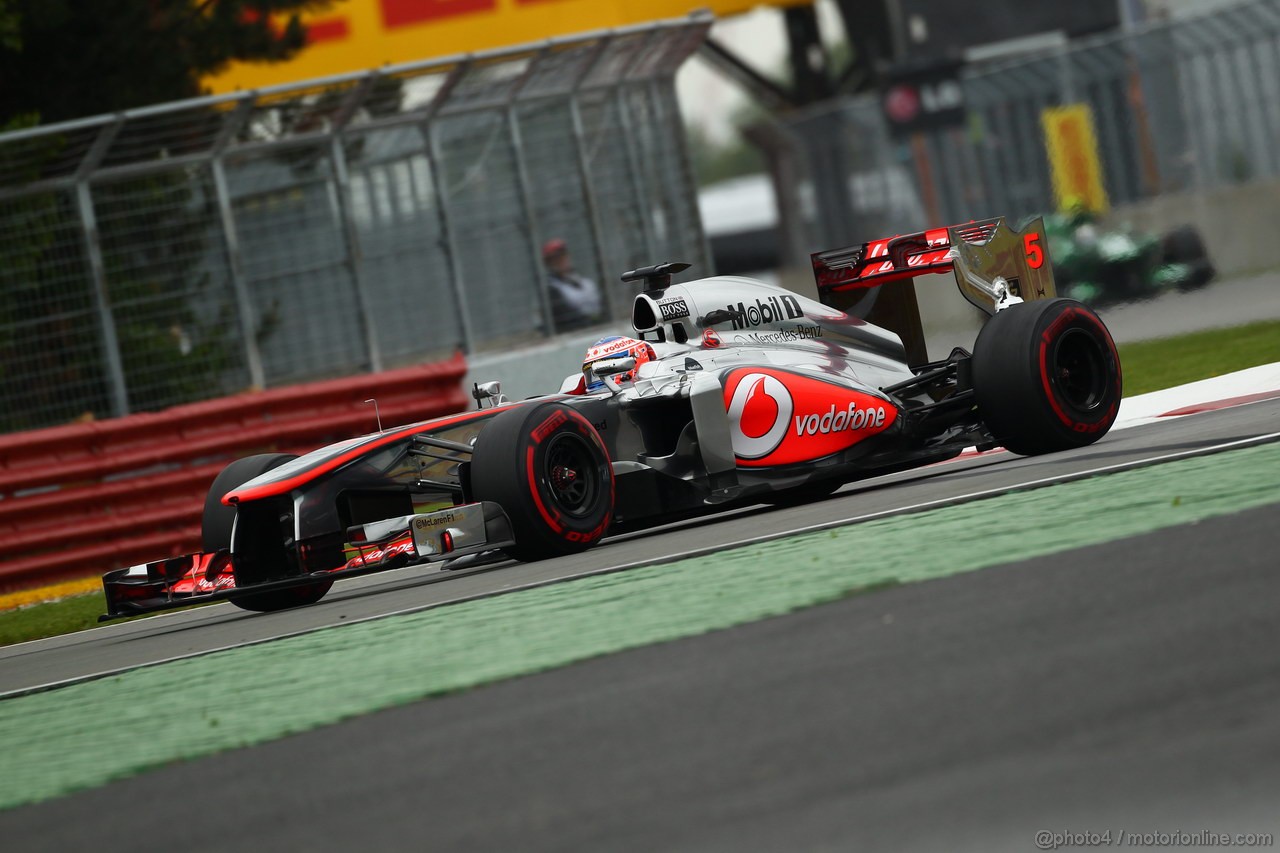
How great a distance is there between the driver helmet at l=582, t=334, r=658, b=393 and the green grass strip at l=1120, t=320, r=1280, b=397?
4.41 m

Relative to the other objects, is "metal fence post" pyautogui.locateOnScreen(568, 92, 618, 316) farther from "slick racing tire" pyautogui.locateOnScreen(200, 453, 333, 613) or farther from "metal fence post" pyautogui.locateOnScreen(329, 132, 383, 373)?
"slick racing tire" pyautogui.locateOnScreen(200, 453, 333, 613)

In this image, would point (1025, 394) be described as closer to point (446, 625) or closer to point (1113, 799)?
point (446, 625)

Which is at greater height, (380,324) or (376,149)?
(376,149)

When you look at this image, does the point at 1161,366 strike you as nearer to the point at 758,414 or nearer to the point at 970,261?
the point at 970,261

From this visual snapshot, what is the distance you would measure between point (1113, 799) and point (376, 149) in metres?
11.8

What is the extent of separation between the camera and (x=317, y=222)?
14.0m

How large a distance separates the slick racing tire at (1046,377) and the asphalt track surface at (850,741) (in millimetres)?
2731

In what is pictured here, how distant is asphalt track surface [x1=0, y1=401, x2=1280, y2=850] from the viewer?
3164mm

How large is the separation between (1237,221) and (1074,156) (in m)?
3.46

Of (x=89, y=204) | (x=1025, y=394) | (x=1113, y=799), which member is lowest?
(x=1113, y=799)

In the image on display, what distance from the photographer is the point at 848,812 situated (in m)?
3.19

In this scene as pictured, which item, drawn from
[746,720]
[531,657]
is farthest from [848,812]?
[531,657]

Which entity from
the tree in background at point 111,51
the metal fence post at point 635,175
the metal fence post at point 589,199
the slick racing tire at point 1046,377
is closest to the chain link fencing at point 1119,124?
the metal fence post at point 635,175

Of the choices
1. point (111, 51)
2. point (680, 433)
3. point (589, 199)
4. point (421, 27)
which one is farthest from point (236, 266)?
point (421, 27)
